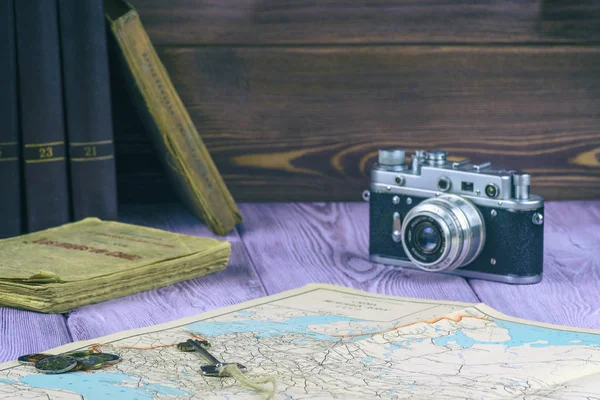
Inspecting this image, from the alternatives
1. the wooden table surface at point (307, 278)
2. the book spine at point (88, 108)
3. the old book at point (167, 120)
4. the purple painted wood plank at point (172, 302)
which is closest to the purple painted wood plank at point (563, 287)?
the wooden table surface at point (307, 278)

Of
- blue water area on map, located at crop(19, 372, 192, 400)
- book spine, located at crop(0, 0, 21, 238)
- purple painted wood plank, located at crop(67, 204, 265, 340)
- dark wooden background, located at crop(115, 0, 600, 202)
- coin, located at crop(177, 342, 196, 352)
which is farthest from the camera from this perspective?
dark wooden background, located at crop(115, 0, 600, 202)

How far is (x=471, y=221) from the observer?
1.02 m

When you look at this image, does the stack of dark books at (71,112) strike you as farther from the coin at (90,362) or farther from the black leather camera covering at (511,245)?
the coin at (90,362)

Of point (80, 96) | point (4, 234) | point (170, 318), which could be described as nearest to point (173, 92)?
point (80, 96)

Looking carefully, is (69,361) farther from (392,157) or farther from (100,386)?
(392,157)

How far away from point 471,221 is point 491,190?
0.13 ft

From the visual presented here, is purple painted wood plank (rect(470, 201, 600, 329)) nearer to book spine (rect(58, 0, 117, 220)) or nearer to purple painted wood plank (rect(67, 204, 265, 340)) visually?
purple painted wood plank (rect(67, 204, 265, 340))

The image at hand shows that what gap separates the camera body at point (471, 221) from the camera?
1.01 m

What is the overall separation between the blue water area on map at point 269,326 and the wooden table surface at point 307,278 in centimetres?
8

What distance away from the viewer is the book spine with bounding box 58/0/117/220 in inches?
46.3

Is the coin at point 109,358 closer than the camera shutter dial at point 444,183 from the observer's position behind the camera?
Yes

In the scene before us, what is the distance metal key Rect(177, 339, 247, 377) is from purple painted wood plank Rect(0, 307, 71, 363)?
5.2 inches

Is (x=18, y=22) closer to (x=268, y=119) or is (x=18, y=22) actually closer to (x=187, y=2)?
(x=187, y=2)

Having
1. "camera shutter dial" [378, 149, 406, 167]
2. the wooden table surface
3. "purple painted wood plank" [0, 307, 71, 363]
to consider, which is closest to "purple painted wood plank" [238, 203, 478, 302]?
the wooden table surface
